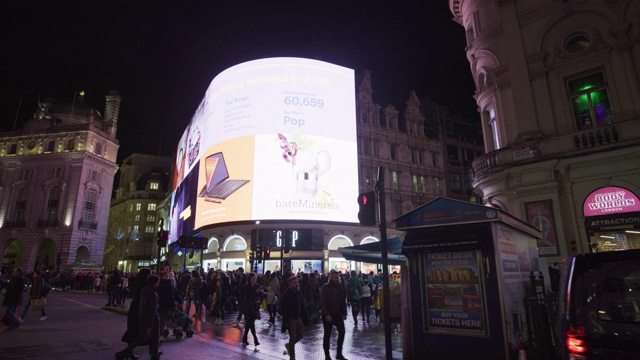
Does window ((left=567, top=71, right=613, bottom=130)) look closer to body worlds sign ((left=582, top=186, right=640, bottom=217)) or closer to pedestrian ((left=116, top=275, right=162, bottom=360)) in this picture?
body worlds sign ((left=582, top=186, right=640, bottom=217))

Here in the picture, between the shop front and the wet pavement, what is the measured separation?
372 inches

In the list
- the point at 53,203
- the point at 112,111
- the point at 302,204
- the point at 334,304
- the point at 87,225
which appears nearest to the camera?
the point at 334,304

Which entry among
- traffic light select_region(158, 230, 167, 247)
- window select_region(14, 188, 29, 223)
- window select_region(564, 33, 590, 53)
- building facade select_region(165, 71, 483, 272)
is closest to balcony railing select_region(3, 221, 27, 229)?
window select_region(14, 188, 29, 223)

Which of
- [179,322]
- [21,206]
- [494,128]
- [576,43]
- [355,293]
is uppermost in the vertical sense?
Result: [576,43]

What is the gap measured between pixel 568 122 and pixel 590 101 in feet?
4.31

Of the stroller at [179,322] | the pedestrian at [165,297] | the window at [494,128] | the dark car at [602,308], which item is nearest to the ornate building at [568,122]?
the window at [494,128]

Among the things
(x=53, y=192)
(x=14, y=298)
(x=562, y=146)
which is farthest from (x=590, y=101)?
(x=53, y=192)

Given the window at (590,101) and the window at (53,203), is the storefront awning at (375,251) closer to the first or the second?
the window at (590,101)

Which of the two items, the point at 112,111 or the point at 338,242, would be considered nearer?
the point at 338,242

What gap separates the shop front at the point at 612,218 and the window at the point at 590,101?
9.77 ft

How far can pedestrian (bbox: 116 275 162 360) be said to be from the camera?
761cm

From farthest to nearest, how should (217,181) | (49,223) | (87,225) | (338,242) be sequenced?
1. (87,225)
2. (49,223)
3. (338,242)
4. (217,181)

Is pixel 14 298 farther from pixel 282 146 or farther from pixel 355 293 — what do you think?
pixel 282 146

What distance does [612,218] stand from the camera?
47.0 feet
